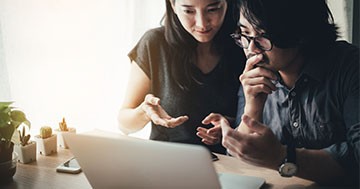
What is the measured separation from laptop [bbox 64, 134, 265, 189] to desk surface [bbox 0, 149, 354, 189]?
0.10 m

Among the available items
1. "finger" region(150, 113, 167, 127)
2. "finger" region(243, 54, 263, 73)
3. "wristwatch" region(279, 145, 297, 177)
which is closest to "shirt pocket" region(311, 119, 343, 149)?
"wristwatch" region(279, 145, 297, 177)

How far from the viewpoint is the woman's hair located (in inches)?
51.8

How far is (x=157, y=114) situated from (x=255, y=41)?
18.1 inches

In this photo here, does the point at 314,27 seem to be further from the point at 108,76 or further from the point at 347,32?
the point at 108,76

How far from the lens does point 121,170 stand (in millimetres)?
941

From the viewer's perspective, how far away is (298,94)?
1.21 metres

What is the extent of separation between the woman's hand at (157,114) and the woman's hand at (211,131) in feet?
0.25

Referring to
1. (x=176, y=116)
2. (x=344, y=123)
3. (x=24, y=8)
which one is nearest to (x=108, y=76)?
(x=176, y=116)

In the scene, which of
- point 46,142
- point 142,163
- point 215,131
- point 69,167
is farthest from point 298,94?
point 46,142

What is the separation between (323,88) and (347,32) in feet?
0.65

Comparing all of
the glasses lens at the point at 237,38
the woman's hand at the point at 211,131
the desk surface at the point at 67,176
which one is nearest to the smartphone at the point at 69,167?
the desk surface at the point at 67,176

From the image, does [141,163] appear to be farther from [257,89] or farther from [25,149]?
[25,149]

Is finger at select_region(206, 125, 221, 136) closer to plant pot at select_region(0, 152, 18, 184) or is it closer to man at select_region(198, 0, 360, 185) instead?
man at select_region(198, 0, 360, 185)

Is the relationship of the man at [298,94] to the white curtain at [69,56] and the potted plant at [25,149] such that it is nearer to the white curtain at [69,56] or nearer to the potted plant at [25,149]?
the white curtain at [69,56]
